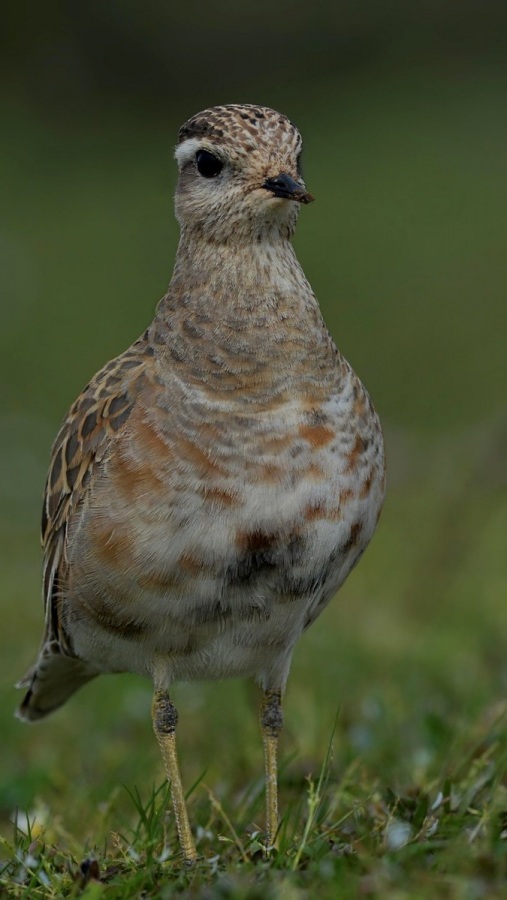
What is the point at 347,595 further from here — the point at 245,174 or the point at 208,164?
the point at 245,174

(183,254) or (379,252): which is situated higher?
(379,252)

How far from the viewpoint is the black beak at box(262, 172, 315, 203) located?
4934mm

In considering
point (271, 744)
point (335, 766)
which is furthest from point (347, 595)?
point (271, 744)

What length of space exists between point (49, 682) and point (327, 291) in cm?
1467

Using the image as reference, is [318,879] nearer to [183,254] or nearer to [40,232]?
[183,254]

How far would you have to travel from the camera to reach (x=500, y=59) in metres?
29.7

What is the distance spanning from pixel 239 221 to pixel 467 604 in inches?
191

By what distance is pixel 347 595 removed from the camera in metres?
10.7

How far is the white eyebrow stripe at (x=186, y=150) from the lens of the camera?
536cm

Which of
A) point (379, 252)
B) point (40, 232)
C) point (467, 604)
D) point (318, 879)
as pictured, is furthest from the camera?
point (40, 232)

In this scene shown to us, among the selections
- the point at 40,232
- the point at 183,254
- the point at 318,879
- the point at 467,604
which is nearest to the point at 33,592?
the point at 467,604

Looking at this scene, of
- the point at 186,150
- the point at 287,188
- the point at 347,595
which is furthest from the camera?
the point at 347,595

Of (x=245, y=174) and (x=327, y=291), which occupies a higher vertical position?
(x=327, y=291)

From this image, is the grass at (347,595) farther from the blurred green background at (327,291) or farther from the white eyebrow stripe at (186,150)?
the white eyebrow stripe at (186,150)
